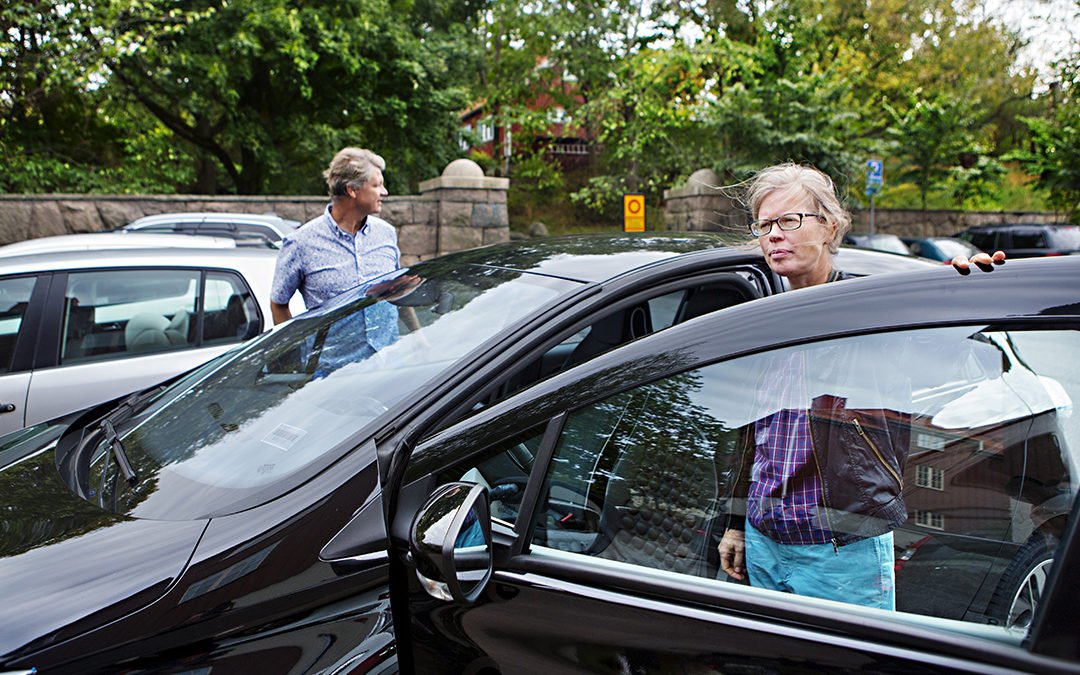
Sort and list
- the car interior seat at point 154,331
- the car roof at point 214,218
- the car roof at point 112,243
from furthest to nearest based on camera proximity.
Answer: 1. the car roof at point 214,218
2. the car roof at point 112,243
3. the car interior seat at point 154,331

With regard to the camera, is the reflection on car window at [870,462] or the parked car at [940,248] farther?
the parked car at [940,248]

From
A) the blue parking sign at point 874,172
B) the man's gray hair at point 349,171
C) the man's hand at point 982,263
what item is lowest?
the man's hand at point 982,263

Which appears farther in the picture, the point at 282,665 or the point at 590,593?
the point at 282,665

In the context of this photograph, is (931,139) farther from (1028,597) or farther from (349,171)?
(1028,597)

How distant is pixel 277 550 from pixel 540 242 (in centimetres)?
182

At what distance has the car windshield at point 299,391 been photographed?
188 cm

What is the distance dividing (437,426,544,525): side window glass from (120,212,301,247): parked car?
9.31 m

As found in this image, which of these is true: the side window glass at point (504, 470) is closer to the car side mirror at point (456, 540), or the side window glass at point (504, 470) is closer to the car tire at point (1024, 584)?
the car side mirror at point (456, 540)

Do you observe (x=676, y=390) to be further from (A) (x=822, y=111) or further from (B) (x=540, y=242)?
(A) (x=822, y=111)

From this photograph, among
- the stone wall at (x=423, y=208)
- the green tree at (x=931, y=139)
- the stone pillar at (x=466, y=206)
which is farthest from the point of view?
the green tree at (x=931, y=139)

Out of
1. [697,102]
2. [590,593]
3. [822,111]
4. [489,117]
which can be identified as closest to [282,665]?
[590,593]

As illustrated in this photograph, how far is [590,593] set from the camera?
4.50 ft

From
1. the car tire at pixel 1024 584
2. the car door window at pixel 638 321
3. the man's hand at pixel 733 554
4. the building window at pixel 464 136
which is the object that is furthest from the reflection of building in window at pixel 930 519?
the building window at pixel 464 136

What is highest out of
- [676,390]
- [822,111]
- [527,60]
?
[527,60]
